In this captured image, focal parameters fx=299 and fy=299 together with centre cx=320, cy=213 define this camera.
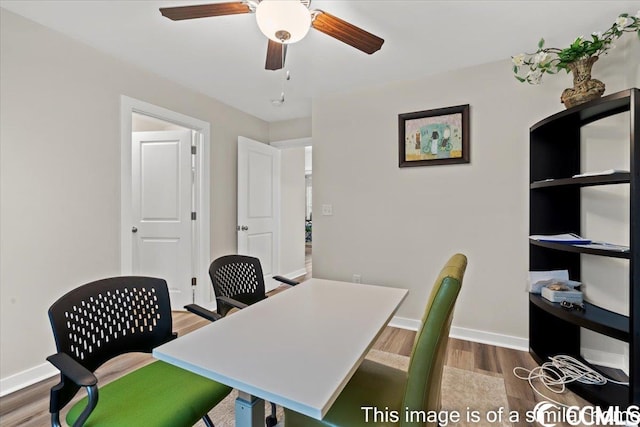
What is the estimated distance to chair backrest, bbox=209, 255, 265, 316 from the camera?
1.73 metres

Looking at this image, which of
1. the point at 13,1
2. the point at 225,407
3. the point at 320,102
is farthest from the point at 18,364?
the point at 320,102

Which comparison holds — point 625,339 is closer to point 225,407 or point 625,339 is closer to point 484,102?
point 484,102

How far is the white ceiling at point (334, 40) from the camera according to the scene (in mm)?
1834

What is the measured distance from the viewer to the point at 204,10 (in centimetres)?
144

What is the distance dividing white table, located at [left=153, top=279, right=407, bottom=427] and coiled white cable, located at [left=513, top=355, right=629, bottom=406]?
1.34m

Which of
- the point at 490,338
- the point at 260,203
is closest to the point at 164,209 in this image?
the point at 260,203

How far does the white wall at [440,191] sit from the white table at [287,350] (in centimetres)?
150

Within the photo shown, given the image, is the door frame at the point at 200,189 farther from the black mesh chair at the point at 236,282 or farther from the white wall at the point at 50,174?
the black mesh chair at the point at 236,282

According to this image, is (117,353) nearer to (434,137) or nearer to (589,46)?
(434,137)

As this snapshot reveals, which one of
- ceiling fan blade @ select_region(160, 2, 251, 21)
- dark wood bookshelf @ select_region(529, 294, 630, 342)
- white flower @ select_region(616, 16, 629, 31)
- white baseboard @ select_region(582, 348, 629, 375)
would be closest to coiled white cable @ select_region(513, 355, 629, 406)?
white baseboard @ select_region(582, 348, 629, 375)

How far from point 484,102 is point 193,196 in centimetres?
294

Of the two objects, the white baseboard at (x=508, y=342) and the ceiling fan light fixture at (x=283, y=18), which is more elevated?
the ceiling fan light fixture at (x=283, y=18)

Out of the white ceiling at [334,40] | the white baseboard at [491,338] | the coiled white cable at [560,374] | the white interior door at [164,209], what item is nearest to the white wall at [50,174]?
the white ceiling at [334,40]

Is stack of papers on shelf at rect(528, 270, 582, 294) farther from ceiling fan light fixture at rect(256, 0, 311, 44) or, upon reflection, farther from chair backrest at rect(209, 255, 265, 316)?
ceiling fan light fixture at rect(256, 0, 311, 44)
